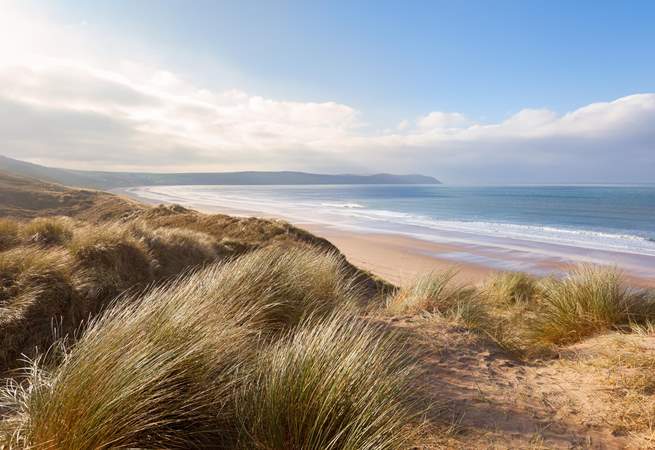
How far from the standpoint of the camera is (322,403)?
202 centimetres

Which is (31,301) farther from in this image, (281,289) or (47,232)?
(47,232)

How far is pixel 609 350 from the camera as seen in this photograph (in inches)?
145

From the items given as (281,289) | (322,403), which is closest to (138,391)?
(322,403)

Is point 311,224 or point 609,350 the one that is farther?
point 311,224

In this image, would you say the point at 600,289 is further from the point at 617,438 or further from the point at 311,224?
the point at 311,224

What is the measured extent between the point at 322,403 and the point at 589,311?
15.6 ft

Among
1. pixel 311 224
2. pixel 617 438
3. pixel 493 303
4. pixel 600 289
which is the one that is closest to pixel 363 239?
pixel 311 224

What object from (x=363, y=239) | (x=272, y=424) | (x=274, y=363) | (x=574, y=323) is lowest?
(x=363, y=239)

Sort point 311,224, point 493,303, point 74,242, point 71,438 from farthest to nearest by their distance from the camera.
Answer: point 311,224 → point 493,303 → point 74,242 → point 71,438

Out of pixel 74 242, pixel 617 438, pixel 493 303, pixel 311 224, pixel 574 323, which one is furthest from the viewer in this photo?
pixel 311 224

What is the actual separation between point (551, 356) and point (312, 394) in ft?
11.1

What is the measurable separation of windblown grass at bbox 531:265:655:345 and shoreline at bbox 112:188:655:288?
7.91m

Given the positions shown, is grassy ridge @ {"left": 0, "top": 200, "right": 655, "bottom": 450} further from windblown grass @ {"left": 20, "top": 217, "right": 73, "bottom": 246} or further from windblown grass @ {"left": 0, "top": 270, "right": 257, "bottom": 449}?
windblown grass @ {"left": 20, "top": 217, "right": 73, "bottom": 246}

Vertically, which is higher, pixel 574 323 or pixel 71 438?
pixel 71 438
